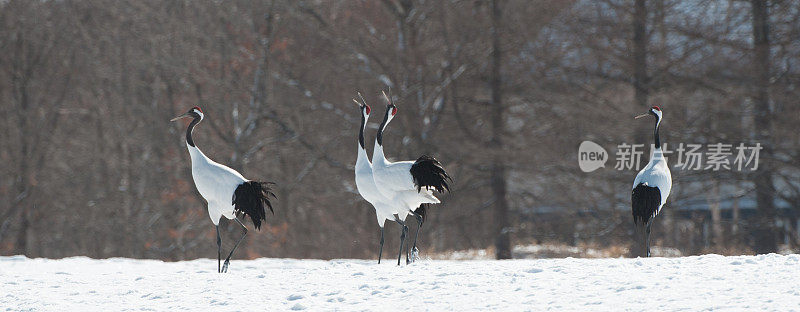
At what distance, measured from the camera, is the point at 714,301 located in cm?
790

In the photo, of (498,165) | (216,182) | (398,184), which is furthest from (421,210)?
(498,165)

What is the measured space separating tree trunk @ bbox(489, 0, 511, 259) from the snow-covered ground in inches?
480

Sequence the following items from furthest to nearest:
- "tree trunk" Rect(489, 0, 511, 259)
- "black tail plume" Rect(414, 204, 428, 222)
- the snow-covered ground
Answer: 1. "tree trunk" Rect(489, 0, 511, 259)
2. "black tail plume" Rect(414, 204, 428, 222)
3. the snow-covered ground

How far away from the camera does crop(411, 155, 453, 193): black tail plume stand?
11922mm

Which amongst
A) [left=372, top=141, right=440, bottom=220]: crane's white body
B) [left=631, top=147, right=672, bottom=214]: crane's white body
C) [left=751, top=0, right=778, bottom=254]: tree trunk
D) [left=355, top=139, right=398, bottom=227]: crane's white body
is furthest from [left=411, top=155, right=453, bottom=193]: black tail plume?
[left=751, top=0, right=778, bottom=254]: tree trunk

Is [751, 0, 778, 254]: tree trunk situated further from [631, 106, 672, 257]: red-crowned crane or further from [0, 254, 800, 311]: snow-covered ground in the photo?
[0, 254, 800, 311]: snow-covered ground

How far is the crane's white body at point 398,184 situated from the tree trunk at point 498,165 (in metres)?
10.9

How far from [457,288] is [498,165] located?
1428cm

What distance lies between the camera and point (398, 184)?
1213 cm

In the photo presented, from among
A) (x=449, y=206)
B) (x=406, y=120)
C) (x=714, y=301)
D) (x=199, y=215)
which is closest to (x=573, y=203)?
(x=449, y=206)

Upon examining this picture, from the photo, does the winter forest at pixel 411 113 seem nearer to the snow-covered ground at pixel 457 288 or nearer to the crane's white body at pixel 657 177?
the crane's white body at pixel 657 177

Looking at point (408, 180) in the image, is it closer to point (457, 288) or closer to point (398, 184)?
point (398, 184)

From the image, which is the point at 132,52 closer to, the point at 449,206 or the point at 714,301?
the point at 449,206

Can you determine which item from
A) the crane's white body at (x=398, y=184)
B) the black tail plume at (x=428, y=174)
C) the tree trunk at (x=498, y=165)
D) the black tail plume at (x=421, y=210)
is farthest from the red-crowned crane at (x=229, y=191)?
the tree trunk at (x=498, y=165)
